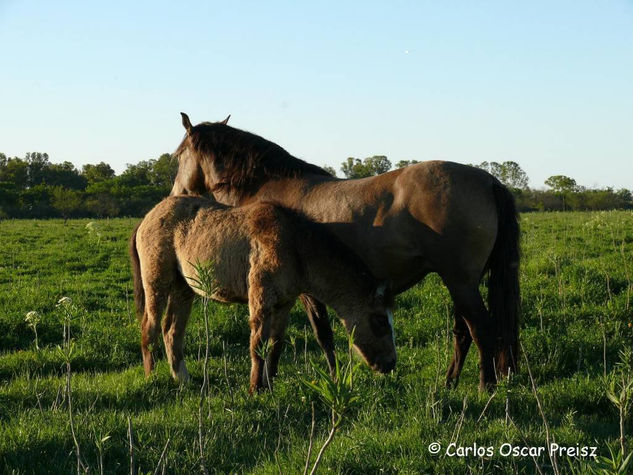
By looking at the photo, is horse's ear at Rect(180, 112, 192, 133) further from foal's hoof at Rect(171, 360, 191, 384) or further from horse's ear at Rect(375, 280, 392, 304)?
horse's ear at Rect(375, 280, 392, 304)

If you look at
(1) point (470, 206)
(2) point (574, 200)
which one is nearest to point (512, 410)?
(1) point (470, 206)

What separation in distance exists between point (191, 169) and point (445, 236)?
3.40m

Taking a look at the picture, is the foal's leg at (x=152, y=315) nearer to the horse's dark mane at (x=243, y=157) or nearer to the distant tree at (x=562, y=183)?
the horse's dark mane at (x=243, y=157)

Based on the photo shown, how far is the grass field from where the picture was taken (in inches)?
151

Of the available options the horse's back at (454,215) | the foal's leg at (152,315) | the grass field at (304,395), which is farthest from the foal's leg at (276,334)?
the horse's back at (454,215)

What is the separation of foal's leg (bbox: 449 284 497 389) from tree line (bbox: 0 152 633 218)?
921 inches

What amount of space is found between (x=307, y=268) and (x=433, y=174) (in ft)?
4.81

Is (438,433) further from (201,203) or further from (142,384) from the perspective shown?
(201,203)

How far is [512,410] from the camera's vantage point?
15.9 feet

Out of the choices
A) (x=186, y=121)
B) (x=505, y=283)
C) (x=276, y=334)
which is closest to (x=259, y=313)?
(x=276, y=334)

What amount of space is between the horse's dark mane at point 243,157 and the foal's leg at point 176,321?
52.1 inches

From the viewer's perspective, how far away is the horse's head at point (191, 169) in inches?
292

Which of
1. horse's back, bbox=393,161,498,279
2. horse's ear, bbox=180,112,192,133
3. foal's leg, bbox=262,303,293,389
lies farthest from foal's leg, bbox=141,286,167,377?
horse's back, bbox=393,161,498,279

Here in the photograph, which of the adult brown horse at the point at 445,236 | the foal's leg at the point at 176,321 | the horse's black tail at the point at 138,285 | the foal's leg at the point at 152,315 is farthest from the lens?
Result: the horse's black tail at the point at 138,285
